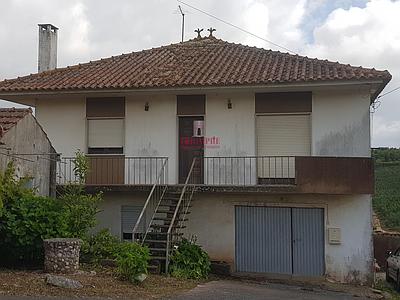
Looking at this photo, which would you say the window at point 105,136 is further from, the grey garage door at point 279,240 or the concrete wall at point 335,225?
the grey garage door at point 279,240

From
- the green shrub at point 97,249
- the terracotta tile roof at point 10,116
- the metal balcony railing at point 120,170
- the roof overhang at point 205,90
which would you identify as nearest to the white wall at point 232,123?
the roof overhang at point 205,90

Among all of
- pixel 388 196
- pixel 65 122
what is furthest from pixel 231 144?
pixel 388 196

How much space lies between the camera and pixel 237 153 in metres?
17.1

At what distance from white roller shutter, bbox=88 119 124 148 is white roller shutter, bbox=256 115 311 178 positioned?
180 inches

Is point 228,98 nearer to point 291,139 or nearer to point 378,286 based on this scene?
point 291,139

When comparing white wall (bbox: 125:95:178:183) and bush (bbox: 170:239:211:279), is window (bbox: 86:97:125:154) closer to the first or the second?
white wall (bbox: 125:95:178:183)

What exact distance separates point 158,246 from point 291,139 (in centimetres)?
530

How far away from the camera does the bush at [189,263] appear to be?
45.8 ft

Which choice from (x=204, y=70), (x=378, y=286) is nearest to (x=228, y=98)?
(x=204, y=70)

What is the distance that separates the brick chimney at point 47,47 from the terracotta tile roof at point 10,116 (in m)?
6.73

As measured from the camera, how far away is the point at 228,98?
17203 mm

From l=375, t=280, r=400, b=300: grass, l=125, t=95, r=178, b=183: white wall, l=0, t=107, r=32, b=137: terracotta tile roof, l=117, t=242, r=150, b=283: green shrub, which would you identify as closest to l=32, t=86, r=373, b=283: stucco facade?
l=125, t=95, r=178, b=183: white wall

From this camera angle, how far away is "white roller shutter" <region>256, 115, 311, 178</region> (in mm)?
16656

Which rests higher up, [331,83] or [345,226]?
[331,83]
